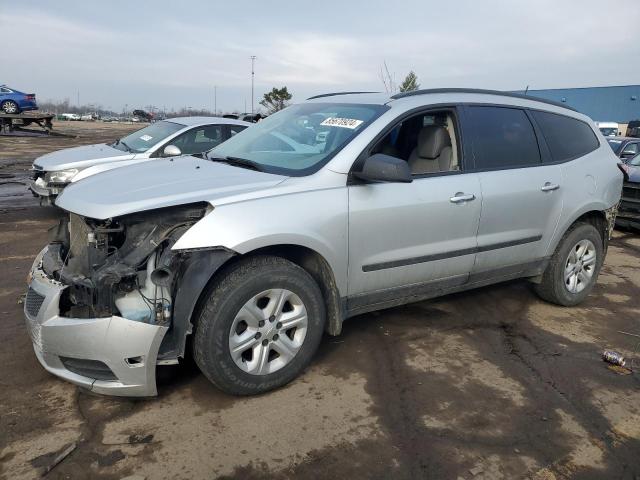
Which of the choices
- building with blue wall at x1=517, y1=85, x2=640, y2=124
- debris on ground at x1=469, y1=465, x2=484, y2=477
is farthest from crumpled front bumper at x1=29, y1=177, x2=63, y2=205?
building with blue wall at x1=517, y1=85, x2=640, y2=124

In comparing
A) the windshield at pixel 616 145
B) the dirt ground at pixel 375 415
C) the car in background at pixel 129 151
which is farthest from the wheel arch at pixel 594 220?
the windshield at pixel 616 145

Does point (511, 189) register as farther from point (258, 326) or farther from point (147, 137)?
point (147, 137)

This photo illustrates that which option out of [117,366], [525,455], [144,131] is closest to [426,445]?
[525,455]

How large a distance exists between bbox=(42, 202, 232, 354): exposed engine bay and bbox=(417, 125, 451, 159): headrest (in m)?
1.92

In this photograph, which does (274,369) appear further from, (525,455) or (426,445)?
(525,455)

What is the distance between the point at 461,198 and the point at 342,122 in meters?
1.02

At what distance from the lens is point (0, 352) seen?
3.48 m

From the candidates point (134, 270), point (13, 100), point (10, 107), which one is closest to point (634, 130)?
point (134, 270)

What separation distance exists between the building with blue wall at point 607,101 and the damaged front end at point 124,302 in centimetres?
4284

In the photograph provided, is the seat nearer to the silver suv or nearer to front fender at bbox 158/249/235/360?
the silver suv

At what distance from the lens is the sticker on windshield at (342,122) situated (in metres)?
3.53

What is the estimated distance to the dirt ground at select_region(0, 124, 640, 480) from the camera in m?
2.52

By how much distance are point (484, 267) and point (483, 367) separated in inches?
32.6

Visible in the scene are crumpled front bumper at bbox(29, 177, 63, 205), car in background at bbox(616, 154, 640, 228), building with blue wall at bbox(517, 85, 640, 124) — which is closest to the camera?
crumpled front bumper at bbox(29, 177, 63, 205)
